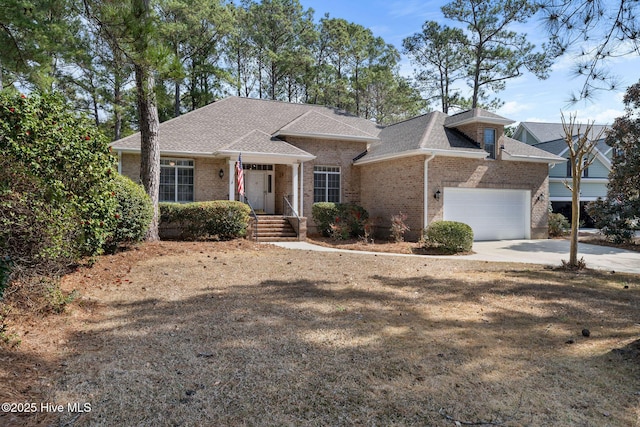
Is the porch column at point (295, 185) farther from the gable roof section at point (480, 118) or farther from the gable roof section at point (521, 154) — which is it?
the gable roof section at point (521, 154)

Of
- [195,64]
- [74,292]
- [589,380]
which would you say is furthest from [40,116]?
[195,64]

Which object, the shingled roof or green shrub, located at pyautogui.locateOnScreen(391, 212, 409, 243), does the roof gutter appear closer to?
the shingled roof

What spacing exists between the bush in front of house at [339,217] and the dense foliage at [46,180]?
10.2 meters

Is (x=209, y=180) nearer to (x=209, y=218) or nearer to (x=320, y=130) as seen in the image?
(x=209, y=218)

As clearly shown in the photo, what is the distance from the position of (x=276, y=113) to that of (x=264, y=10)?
1758 cm

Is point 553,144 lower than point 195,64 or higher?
lower

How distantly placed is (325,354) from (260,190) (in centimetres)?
1455

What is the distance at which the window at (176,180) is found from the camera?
1581cm

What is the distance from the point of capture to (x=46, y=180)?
5258mm

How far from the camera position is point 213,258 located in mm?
9594

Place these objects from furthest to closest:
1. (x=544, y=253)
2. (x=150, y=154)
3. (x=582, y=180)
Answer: (x=582, y=180) < (x=544, y=253) < (x=150, y=154)

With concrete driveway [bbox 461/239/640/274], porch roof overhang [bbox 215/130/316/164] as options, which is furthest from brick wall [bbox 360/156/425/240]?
porch roof overhang [bbox 215/130/316/164]

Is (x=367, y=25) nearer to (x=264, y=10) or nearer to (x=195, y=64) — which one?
(x=264, y=10)

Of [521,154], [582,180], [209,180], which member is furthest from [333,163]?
[582,180]
